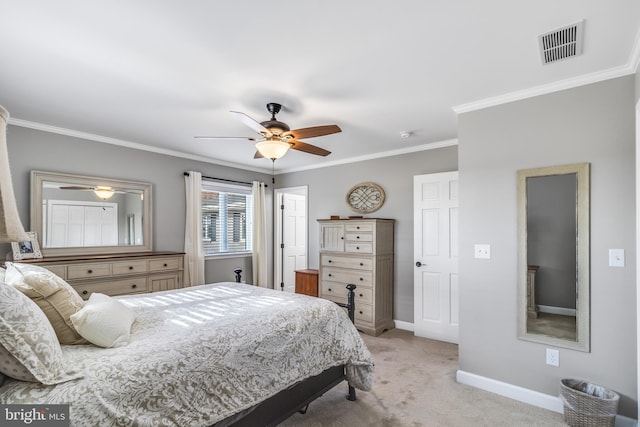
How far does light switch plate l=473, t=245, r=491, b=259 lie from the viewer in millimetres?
2764

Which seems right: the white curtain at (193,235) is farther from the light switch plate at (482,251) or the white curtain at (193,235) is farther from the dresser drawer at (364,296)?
the light switch plate at (482,251)

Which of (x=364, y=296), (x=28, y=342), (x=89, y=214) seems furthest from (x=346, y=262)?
(x=28, y=342)

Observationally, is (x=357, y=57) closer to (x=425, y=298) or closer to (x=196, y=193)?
(x=425, y=298)

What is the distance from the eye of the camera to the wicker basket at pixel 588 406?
6.84 ft

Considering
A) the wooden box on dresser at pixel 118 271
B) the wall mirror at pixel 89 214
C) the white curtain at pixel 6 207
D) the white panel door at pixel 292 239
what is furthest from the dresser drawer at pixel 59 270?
the white panel door at pixel 292 239

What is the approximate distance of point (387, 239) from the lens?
4.48m

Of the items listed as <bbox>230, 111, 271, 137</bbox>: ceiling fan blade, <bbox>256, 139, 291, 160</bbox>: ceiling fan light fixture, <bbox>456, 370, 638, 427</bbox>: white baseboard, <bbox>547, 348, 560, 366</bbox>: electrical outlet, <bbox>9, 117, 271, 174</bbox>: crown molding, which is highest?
<bbox>9, 117, 271, 174</bbox>: crown molding

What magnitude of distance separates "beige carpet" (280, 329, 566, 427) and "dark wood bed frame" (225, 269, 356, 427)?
15 centimetres

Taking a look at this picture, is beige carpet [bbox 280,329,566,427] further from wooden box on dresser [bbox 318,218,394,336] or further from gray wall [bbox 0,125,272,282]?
gray wall [bbox 0,125,272,282]

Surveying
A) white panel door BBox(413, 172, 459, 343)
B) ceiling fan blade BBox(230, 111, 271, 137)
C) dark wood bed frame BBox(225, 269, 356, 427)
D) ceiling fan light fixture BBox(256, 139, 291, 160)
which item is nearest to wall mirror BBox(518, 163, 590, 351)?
white panel door BBox(413, 172, 459, 343)

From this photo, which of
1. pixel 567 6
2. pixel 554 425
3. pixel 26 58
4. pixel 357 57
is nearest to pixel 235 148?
pixel 26 58

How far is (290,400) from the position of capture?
2.09 m

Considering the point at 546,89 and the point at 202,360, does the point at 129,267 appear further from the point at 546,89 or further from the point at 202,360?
the point at 546,89

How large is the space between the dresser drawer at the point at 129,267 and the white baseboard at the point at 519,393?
139 inches
